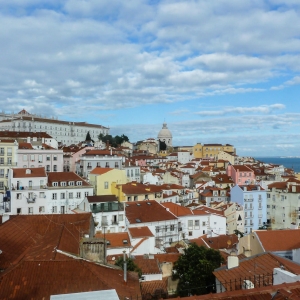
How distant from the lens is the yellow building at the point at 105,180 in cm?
4300

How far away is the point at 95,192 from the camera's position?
4306cm

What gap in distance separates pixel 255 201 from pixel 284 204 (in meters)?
3.70

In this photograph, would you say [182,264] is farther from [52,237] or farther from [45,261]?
[45,261]

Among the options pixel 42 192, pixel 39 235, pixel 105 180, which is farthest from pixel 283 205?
pixel 39 235

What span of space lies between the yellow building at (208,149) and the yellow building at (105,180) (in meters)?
90.4

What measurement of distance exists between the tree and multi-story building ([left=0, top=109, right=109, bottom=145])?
10201 centimetres

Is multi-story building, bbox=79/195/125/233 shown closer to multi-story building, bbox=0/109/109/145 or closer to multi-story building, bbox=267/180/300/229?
multi-story building, bbox=267/180/300/229

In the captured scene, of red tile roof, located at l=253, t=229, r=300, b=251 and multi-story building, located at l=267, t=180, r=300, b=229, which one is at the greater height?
red tile roof, located at l=253, t=229, r=300, b=251

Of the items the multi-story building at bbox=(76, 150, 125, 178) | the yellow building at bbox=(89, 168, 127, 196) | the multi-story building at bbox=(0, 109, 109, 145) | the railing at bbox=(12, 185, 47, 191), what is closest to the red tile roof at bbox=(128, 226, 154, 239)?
the yellow building at bbox=(89, 168, 127, 196)

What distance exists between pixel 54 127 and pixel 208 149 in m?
55.4

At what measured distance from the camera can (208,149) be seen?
134 metres

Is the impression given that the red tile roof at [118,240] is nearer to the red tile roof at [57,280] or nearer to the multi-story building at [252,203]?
the red tile roof at [57,280]

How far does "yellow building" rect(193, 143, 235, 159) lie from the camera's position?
13238 cm

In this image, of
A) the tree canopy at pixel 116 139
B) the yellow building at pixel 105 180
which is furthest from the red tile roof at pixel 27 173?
the tree canopy at pixel 116 139
